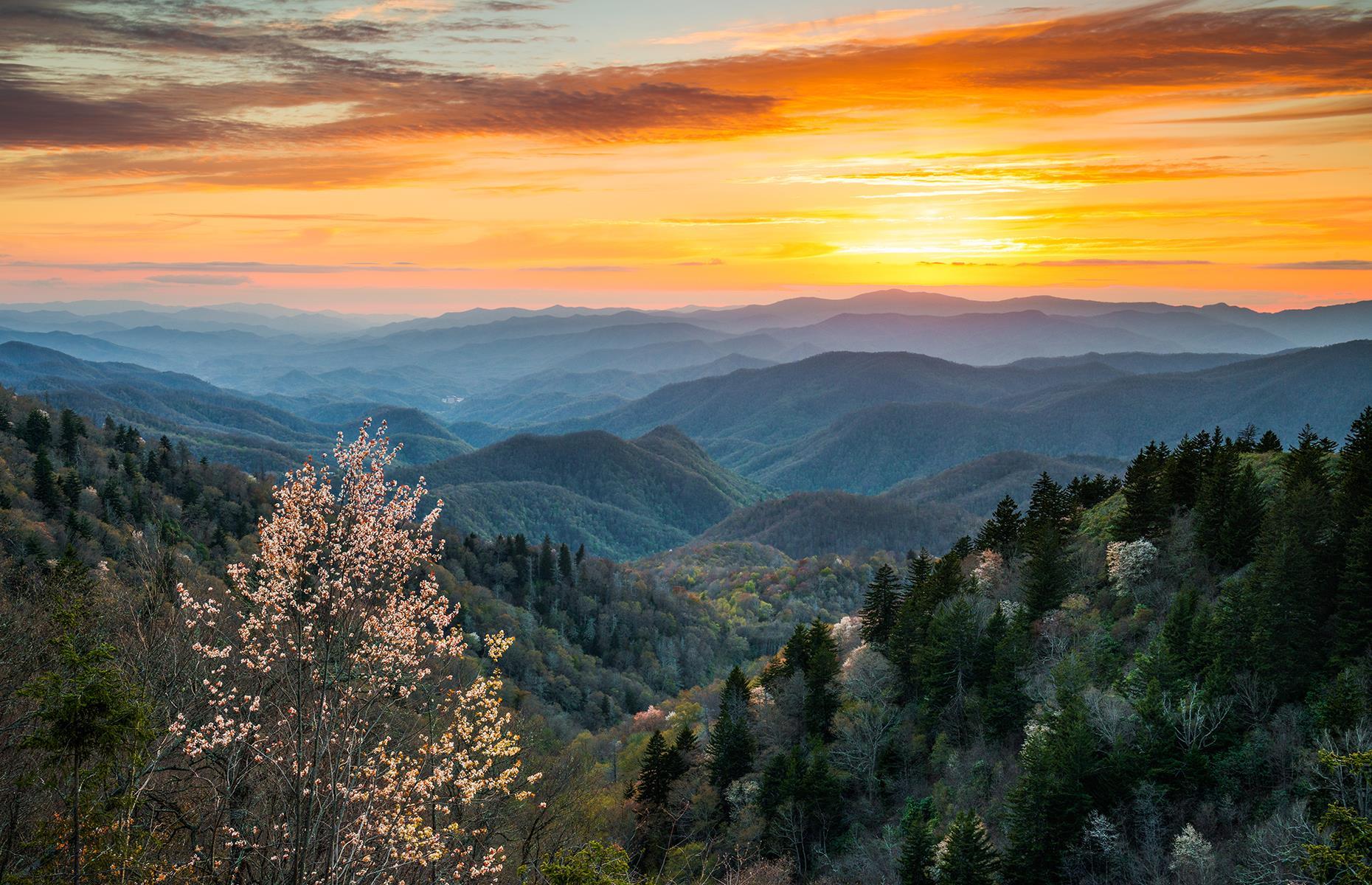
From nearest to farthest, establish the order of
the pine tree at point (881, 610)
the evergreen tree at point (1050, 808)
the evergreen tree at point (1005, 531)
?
the evergreen tree at point (1050, 808) < the pine tree at point (881, 610) < the evergreen tree at point (1005, 531)

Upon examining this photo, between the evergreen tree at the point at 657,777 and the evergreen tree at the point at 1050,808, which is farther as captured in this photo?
the evergreen tree at the point at 657,777

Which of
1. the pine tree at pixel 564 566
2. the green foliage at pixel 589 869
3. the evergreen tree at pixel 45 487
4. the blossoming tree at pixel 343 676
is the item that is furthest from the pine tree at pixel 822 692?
the pine tree at pixel 564 566

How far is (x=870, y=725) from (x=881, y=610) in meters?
14.3

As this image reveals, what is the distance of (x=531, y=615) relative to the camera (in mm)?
126062

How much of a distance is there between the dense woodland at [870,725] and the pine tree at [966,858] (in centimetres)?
12

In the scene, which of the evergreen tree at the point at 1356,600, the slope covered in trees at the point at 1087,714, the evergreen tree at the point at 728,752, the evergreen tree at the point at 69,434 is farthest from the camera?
the evergreen tree at the point at 69,434

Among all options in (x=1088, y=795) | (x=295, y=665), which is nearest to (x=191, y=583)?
(x=295, y=665)

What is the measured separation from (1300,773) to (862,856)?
715 inches

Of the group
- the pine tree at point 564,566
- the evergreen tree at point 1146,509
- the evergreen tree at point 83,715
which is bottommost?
the pine tree at point 564,566

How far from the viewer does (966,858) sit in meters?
29.0

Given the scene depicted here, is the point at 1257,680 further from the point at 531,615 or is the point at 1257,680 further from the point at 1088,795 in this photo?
the point at 531,615

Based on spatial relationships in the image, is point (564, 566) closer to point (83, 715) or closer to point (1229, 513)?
point (1229, 513)

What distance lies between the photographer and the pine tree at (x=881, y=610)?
59438 mm

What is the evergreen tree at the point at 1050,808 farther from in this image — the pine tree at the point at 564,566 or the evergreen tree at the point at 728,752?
the pine tree at the point at 564,566
